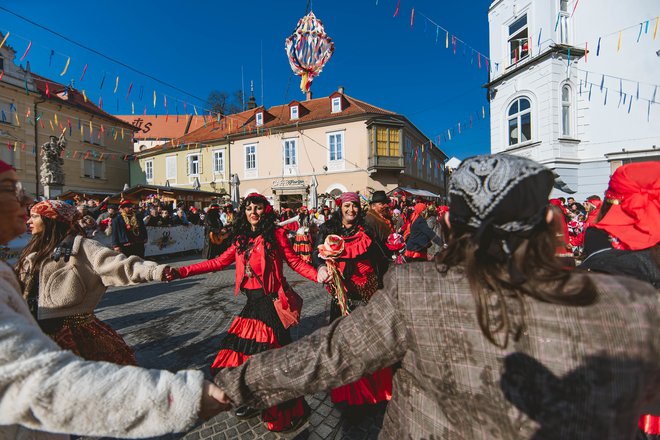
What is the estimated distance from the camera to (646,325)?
80 centimetres

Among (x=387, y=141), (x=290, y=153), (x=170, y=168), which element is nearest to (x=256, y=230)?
(x=387, y=141)

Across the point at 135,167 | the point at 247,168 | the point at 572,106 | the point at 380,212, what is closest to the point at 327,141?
the point at 247,168

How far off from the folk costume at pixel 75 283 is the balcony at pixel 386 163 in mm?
20700

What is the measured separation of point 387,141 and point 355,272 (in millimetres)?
21042

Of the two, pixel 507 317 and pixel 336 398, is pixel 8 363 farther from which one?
pixel 336 398

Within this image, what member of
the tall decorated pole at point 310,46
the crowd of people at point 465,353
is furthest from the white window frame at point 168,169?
the crowd of people at point 465,353

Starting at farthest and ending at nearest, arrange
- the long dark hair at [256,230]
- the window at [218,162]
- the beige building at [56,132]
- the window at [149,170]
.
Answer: the window at [149,170] → the window at [218,162] → the beige building at [56,132] → the long dark hair at [256,230]

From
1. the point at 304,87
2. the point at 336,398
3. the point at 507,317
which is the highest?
the point at 304,87

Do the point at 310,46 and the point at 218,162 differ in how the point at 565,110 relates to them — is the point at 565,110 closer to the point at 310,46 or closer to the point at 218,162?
the point at 310,46

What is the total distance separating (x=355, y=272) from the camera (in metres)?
3.20

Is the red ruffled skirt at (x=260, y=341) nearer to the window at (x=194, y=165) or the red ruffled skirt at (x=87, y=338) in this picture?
the red ruffled skirt at (x=87, y=338)

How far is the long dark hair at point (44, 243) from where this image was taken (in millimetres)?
2262

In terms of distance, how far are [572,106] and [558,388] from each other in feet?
53.1

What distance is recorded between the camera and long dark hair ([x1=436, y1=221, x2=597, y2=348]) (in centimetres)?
82
